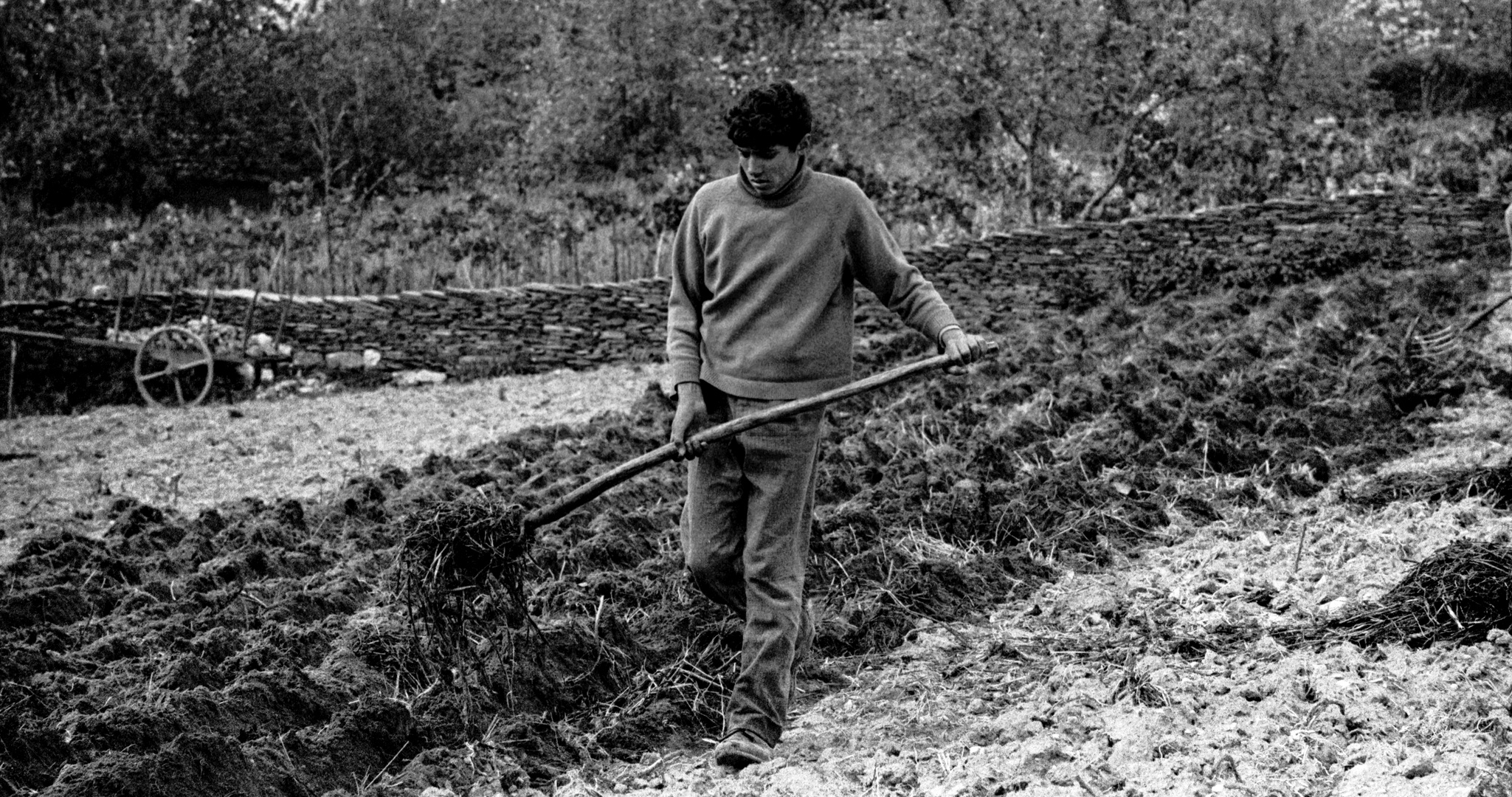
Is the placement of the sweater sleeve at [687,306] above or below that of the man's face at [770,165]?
below

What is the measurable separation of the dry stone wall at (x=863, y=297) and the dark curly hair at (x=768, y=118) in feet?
26.1

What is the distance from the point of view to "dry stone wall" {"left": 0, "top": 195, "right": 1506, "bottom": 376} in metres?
12.2

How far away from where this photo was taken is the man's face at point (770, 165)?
4.19m

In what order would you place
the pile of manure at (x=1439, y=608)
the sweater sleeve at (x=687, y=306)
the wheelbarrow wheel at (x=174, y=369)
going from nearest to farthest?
the sweater sleeve at (x=687, y=306) < the pile of manure at (x=1439, y=608) < the wheelbarrow wheel at (x=174, y=369)

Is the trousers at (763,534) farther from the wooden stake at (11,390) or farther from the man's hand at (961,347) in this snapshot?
the wooden stake at (11,390)

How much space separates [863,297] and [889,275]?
8573 millimetres

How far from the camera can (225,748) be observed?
3980mm

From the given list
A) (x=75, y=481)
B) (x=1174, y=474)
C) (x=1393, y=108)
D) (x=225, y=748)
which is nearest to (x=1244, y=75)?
(x=1393, y=108)

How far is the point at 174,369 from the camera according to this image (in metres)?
11.4

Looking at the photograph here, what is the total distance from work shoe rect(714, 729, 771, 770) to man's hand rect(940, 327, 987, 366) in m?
1.10

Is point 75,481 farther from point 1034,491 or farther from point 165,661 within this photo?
point 1034,491

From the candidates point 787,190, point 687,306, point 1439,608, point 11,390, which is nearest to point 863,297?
point 11,390

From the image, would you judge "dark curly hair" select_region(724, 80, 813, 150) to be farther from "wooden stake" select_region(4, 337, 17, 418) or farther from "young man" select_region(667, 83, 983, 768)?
"wooden stake" select_region(4, 337, 17, 418)

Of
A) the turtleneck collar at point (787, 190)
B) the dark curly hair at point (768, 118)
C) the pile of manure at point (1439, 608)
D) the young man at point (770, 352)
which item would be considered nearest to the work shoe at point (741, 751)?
the young man at point (770, 352)
